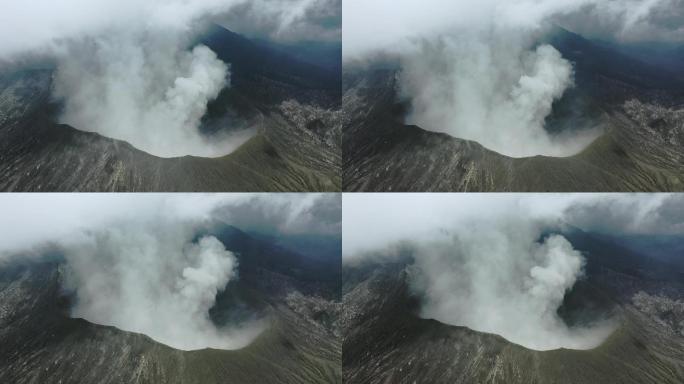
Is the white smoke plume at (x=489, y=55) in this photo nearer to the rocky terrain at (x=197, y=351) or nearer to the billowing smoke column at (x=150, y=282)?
the rocky terrain at (x=197, y=351)

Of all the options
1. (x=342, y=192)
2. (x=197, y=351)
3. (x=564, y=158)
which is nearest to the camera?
(x=197, y=351)

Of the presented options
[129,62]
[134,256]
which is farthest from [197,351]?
[129,62]

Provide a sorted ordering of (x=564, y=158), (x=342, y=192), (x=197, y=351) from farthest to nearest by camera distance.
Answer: (x=342, y=192) → (x=564, y=158) → (x=197, y=351)

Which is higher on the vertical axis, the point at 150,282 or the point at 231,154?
the point at 231,154

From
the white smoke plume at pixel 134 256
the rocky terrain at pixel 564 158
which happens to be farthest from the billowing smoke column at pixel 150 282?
the rocky terrain at pixel 564 158

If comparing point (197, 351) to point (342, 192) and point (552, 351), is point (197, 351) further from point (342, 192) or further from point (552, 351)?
point (552, 351)

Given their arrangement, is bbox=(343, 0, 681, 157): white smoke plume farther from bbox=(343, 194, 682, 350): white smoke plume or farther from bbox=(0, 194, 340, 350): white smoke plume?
bbox=(0, 194, 340, 350): white smoke plume

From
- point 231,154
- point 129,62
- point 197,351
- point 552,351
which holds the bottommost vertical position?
point 197,351

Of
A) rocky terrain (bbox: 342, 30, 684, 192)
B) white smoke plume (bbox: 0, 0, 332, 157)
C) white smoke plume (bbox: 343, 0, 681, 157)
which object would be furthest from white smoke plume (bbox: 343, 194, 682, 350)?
white smoke plume (bbox: 0, 0, 332, 157)
